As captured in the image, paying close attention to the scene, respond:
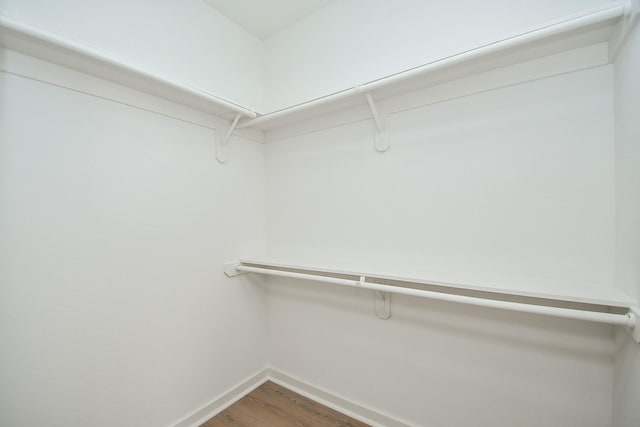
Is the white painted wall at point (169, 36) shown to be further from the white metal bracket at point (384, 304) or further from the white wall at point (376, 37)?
the white metal bracket at point (384, 304)

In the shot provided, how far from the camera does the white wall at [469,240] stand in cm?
108

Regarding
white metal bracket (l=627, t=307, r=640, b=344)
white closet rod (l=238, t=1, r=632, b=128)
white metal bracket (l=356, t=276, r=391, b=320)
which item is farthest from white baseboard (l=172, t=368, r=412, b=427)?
white closet rod (l=238, t=1, r=632, b=128)

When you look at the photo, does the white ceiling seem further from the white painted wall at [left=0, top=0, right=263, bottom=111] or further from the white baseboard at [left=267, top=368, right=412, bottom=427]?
the white baseboard at [left=267, top=368, right=412, bottom=427]

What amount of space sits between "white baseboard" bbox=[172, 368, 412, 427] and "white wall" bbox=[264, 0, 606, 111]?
6.59 feet

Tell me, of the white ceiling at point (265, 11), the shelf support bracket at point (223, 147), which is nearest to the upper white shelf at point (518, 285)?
the shelf support bracket at point (223, 147)

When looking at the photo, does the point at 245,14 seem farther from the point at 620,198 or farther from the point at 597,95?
the point at 620,198

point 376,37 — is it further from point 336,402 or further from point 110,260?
point 336,402

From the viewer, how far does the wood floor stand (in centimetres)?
161

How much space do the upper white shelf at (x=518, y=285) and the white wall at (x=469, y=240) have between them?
64mm

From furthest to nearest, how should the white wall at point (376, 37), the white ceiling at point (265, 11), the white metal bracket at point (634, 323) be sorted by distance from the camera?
the white ceiling at point (265, 11) → the white wall at point (376, 37) → the white metal bracket at point (634, 323)

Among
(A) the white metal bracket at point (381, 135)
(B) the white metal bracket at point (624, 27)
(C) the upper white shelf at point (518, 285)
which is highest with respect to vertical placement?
(B) the white metal bracket at point (624, 27)

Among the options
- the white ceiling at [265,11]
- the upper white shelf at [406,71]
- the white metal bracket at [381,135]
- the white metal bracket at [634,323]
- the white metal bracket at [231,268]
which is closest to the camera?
the white metal bracket at [634,323]

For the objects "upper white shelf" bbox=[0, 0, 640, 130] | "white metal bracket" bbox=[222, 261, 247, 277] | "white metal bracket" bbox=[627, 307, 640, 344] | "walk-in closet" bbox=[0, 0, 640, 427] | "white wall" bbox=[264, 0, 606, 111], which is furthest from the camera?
"white metal bracket" bbox=[222, 261, 247, 277]

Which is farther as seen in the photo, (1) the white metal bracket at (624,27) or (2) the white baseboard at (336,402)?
(2) the white baseboard at (336,402)
